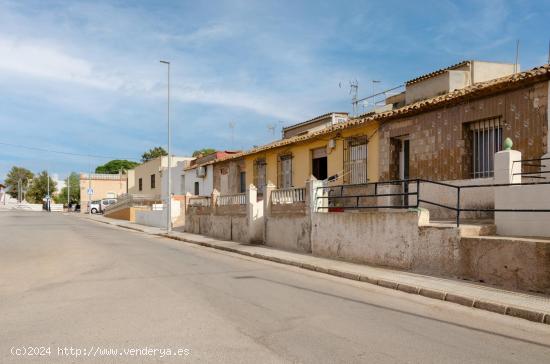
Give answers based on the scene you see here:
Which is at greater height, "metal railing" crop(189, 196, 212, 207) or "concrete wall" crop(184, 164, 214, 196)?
"concrete wall" crop(184, 164, 214, 196)

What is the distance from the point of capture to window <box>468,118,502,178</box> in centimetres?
1312

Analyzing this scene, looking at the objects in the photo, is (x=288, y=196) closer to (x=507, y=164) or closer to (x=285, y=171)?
(x=285, y=171)

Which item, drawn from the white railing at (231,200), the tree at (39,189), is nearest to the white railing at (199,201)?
the white railing at (231,200)

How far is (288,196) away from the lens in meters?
17.5

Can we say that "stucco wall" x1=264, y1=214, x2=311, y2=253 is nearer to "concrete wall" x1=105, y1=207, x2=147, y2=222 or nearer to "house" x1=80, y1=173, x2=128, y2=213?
"concrete wall" x1=105, y1=207, x2=147, y2=222

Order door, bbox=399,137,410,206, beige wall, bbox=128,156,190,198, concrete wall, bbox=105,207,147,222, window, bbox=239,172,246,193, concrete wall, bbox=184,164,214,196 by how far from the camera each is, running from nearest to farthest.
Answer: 1. door, bbox=399,137,410,206
2. window, bbox=239,172,246,193
3. concrete wall, bbox=184,164,214,196
4. concrete wall, bbox=105,207,147,222
5. beige wall, bbox=128,156,190,198

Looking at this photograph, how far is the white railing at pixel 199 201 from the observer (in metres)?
25.1

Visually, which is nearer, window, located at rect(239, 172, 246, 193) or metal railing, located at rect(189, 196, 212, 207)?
metal railing, located at rect(189, 196, 212, 207)

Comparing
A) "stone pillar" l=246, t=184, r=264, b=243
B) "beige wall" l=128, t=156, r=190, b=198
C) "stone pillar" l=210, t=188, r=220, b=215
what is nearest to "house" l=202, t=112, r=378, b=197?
"stone pillar" l=246, t=184, r=264, b=243

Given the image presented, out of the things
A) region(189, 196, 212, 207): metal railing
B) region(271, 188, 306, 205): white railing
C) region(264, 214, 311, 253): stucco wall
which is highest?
region(271, 188, 306, 205): white railing

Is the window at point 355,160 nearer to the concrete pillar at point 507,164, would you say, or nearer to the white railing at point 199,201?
the concrete pillar at point 507,164

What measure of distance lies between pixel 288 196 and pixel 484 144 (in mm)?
6771

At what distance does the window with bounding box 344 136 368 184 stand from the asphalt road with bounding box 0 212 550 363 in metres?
7.11

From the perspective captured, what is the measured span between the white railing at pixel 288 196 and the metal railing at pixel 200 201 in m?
7.04
